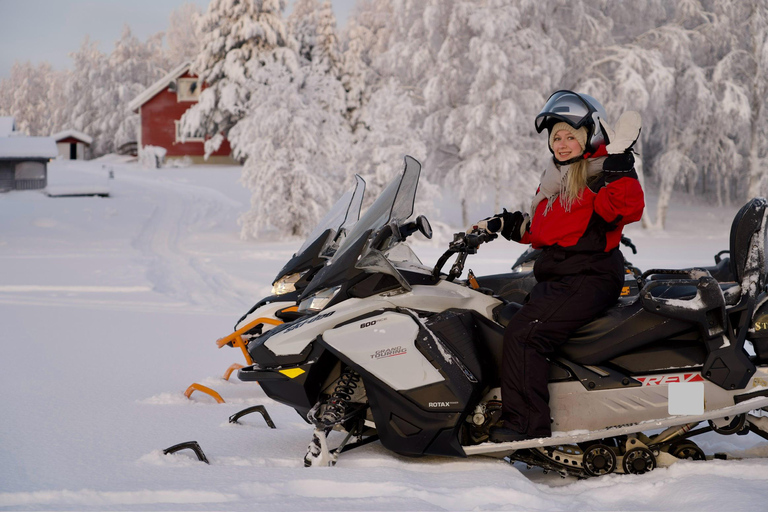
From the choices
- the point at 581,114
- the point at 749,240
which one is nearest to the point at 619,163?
the point at 581,114

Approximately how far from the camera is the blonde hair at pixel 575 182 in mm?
3172

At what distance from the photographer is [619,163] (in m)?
3.04

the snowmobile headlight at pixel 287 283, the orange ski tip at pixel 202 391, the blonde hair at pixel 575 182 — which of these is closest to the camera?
the blonde hair at pixel 575 182

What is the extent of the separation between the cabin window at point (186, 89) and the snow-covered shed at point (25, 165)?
14950 mm

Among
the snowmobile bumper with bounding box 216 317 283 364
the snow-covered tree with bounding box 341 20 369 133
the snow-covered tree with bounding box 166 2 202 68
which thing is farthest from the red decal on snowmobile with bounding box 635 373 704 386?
the snow-covered tree with bounding box 166 2 202 68

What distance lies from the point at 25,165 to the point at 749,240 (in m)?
29.8

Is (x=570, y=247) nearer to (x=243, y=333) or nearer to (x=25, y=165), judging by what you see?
(x=243, y=333)

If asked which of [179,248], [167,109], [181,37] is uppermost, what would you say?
[181,37]

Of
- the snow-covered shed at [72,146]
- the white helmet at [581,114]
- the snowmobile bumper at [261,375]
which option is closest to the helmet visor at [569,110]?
the white helmet at [581,114]

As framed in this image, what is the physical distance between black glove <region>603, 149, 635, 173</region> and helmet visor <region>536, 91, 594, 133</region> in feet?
0.79

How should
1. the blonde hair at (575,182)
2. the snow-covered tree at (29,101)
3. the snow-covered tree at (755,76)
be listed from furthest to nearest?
the snow-covered tree at (29,101), the snow-covered tree at (755,76), the blonde hair at (575,182)

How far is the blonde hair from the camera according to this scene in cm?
317

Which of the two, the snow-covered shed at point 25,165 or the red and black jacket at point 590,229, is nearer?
the red and black jacket at point 590,229

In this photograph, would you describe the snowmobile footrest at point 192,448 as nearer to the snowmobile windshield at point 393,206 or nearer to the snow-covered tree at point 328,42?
the snowmobile windshield at point 393,206
